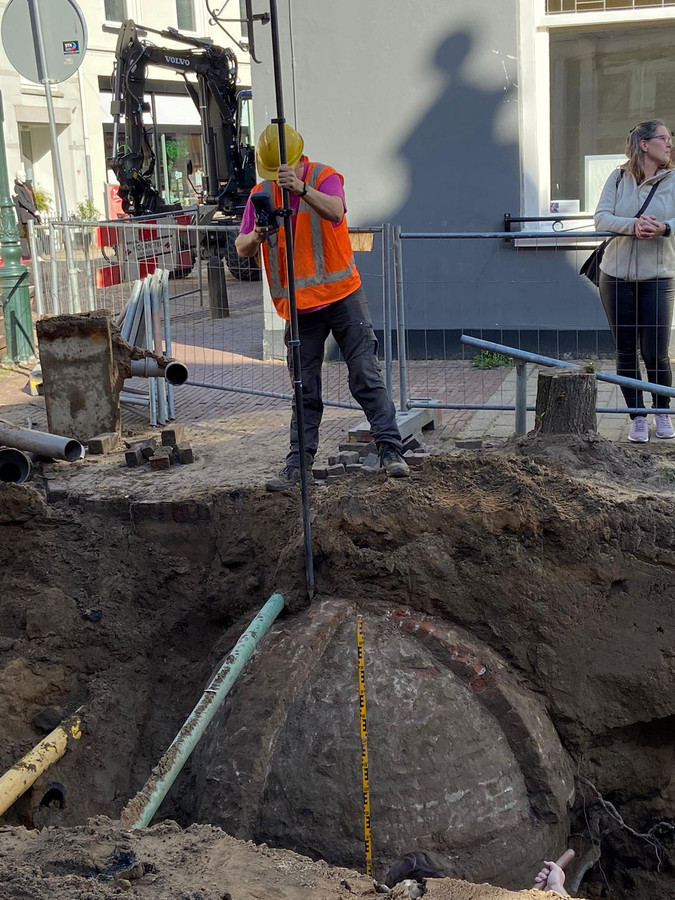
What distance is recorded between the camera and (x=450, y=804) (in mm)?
4105

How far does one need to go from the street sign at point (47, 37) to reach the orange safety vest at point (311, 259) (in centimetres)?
476

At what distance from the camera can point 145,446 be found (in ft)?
23.2

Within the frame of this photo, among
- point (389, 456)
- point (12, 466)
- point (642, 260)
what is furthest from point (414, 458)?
point (12, 466)

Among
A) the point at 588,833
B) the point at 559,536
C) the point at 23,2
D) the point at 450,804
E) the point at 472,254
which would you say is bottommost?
the point at 588,833

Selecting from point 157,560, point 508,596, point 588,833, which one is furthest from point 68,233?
→ point 588,833

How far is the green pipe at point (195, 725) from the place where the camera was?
3.75m

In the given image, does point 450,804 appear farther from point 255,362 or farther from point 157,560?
point 255,362

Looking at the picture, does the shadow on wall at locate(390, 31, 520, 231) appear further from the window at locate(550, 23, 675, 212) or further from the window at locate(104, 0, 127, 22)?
the window at locate(104, 0, 127, 22)

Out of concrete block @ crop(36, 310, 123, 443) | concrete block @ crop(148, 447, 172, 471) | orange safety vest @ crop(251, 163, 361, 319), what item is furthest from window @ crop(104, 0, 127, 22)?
orange safety vest @ crop(251, 163, 361, 319)

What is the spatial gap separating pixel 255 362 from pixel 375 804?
667 cm

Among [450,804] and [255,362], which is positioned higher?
[255,362]

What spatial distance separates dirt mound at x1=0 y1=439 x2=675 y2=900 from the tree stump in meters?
0.21

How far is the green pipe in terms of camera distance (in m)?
3.75

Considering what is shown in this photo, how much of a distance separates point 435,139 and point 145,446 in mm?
4664
